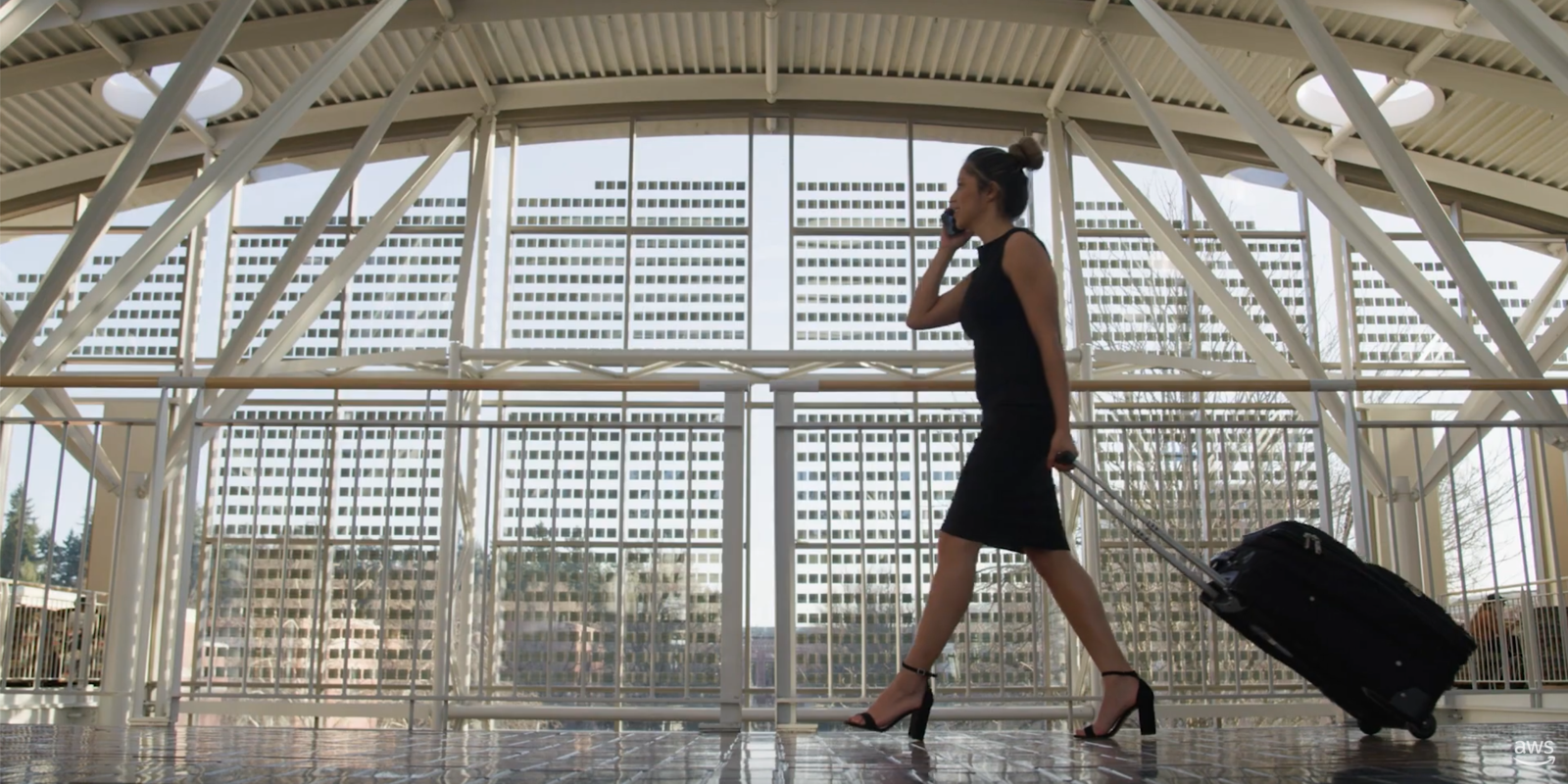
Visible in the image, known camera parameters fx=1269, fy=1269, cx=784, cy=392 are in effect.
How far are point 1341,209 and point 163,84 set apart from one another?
9.70 meters

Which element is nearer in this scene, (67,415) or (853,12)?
(853,12)

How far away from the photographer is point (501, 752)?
2.61 m

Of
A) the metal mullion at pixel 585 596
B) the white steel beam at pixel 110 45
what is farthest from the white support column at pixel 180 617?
the white steel beam at pixel 110 45

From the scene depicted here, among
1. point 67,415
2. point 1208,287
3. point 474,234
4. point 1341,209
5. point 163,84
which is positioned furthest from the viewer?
point 474,234

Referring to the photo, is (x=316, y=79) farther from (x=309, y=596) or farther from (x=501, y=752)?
(x=501, y=752)

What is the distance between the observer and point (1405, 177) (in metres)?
7.81

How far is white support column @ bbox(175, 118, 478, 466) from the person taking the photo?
10844 mm

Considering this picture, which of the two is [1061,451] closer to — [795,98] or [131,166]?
[131,166]

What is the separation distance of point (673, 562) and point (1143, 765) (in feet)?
24.6

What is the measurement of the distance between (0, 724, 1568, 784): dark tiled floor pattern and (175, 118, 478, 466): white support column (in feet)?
25.4

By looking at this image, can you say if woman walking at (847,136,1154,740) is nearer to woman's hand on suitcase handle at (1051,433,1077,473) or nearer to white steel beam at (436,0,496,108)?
woman's hand on suitcase handle at (1051,433,1077,473)

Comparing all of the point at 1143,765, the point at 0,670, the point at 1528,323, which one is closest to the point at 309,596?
the point at 0,670

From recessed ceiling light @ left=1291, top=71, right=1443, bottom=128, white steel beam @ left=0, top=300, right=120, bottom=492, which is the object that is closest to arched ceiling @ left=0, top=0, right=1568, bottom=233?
recessed ceiling light @ left=1291, top=71, right=1443, bottom=128

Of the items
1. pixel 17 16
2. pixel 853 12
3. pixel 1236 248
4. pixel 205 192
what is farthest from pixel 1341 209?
pixel 17 16
